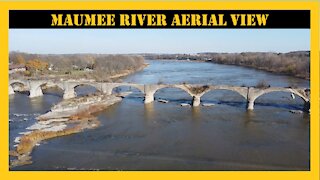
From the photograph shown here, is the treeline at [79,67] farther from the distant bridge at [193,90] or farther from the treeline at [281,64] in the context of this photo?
the treeline at [281,64]

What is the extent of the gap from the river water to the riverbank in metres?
0.46

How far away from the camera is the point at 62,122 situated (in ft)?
60.3

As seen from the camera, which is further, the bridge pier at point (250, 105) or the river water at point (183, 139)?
the bridge pier at point (250, 105)

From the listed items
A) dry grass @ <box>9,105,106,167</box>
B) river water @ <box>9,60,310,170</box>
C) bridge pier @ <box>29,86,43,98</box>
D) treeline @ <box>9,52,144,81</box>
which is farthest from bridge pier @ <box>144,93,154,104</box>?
treeline @ <box>9,52,144,81</box>

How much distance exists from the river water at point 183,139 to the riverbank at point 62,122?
0.46 m

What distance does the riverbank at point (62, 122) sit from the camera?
1420 cm

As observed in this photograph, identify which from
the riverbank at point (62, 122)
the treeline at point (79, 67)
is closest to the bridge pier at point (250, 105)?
the riverbank at point (62, 122)

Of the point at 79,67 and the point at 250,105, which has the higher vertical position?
the point at 79,67

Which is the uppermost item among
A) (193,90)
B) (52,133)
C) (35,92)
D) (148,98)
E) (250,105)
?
(193,90)

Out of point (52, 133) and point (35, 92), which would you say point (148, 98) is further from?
point (35, 92)

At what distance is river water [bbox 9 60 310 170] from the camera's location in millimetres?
12828

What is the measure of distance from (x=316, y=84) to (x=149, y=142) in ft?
26.9

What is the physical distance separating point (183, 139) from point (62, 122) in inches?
257

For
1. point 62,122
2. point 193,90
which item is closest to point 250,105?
point 193,90
